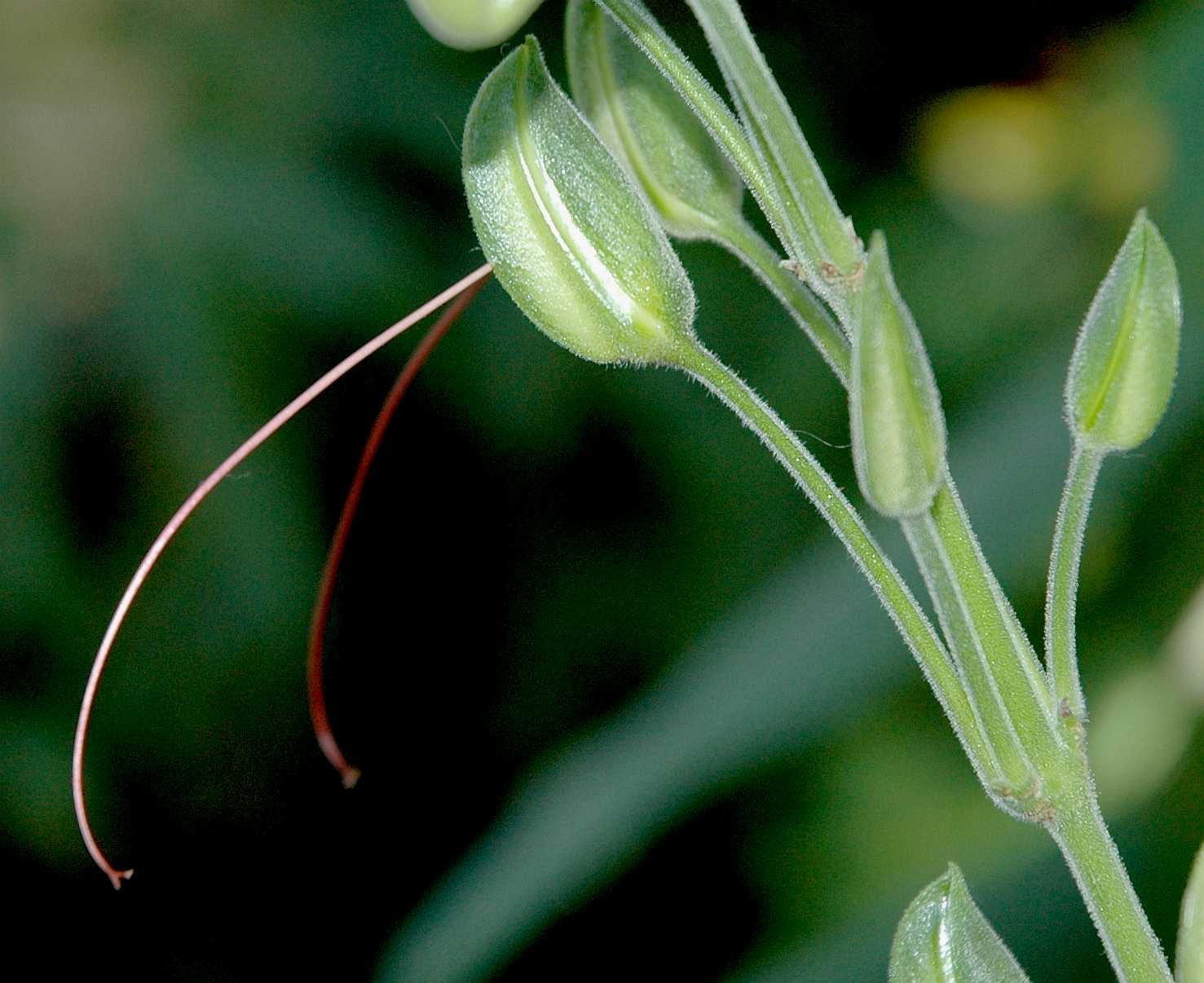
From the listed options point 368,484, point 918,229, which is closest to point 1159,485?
point 918,229

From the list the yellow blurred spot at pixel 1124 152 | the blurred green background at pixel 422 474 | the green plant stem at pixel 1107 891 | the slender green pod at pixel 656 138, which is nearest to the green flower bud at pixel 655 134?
the slender green pod at pixel 656 138

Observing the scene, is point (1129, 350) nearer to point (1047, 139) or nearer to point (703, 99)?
point (703, 99)

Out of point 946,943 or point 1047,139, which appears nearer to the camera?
point 946,943

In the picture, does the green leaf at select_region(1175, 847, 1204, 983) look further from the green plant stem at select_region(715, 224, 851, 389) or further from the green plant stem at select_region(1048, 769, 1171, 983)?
the green plant stem at select_region(715, 224, 851, 389)

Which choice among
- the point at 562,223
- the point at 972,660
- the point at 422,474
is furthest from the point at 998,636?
the point at 422,474

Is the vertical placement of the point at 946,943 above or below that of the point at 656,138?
Answer: below

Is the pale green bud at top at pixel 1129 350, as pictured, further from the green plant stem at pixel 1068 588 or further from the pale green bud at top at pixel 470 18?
the pale green bud at top at pixel 470 18

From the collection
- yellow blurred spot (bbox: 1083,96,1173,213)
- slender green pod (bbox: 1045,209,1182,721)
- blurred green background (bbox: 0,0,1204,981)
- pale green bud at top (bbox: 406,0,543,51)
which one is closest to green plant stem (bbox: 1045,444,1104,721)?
slender green pod (bbox: 1045,209,1182,721)
